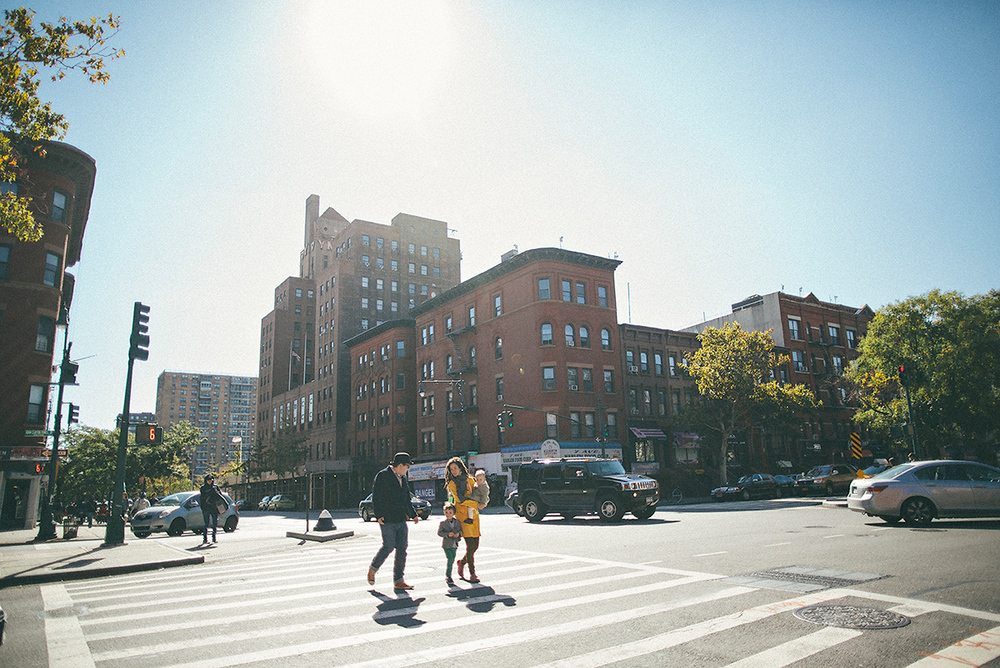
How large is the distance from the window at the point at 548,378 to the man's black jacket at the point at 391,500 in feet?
109

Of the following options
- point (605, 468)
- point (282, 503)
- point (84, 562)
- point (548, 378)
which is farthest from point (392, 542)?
point (282, 503)

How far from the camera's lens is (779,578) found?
797 cm

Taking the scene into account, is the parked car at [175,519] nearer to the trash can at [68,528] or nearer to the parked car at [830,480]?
the trash can at [68,528]

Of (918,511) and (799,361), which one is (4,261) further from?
(799,361)

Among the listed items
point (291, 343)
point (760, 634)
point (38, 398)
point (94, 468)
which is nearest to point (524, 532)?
point (760, 634)

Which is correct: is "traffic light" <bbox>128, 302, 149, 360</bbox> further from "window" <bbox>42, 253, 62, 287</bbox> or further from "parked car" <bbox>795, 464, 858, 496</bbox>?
"parked car" <bbox>795, 464, 858, 496</bbox>

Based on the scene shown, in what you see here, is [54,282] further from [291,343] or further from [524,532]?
[291,343]

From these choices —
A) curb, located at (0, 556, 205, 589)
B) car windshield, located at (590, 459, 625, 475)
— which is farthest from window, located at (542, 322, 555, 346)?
curb, located at (0, 556, 205, 589)

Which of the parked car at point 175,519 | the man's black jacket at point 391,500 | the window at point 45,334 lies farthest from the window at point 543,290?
the man's black jacket at point 391,500

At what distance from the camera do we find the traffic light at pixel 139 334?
16.8 meters

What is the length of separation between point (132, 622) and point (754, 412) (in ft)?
146

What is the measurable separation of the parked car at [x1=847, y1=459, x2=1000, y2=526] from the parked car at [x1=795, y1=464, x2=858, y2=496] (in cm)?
2205

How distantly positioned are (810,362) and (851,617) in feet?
190

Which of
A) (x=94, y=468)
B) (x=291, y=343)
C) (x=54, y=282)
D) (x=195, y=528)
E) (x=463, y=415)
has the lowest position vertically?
(x=195, y=528)
